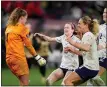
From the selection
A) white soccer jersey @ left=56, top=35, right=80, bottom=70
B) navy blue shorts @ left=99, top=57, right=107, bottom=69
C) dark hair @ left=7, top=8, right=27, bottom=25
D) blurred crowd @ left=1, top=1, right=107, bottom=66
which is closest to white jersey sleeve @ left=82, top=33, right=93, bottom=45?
white soccer jersey @ left=56, top=35, right=80, bottom=70

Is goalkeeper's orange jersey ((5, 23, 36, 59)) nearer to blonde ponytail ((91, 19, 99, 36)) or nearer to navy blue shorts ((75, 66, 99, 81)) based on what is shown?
navy blue shorts ((75, 66, 99, 81))

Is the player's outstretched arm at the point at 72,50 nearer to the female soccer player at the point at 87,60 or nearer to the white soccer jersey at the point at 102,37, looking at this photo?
the female soccer player at the point at 87,60

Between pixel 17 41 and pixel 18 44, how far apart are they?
0.05m

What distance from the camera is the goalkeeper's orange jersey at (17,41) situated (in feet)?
34.1

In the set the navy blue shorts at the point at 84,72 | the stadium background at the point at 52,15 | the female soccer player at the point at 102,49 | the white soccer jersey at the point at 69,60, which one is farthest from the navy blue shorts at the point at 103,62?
the stadium background at the point at 52,15

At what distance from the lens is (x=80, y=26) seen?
34.1 feet

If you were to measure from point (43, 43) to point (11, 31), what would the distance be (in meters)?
4.11

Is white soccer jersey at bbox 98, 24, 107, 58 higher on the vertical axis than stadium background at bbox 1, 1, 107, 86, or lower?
higher

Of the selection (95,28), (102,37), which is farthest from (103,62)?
(95,28)

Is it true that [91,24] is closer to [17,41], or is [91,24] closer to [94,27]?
[94,27]

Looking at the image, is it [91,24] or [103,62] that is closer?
[91,24]

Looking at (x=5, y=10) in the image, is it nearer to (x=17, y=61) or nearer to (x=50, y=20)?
(x=17, y=61)

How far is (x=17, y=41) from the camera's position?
34.1 ft

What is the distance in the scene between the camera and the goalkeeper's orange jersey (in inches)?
409
